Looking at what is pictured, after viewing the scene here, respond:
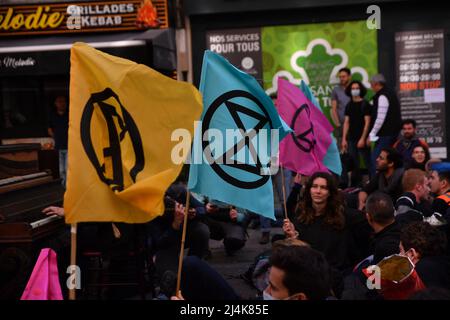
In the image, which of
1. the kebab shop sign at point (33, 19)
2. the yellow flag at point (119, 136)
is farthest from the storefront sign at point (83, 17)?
the yellow flag at point (119, 136)

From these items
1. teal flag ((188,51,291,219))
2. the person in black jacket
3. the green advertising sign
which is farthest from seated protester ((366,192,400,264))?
the green advertising sign

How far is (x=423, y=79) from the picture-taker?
12289 mm

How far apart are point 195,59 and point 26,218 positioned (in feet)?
26.2

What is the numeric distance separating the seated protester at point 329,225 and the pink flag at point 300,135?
2.40ft

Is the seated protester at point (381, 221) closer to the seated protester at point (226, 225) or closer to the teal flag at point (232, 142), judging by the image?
the teal flag at point (232, 142)

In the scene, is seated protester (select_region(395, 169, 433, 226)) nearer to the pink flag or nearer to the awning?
the pink flag

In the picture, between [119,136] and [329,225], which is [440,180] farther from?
[119,136]

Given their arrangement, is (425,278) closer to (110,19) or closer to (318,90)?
(318,90)

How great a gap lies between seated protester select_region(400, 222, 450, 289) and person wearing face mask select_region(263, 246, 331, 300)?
134cm

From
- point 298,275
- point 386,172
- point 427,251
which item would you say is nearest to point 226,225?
point 386,172

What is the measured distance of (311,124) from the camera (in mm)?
6523

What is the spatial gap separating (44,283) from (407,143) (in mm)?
6741

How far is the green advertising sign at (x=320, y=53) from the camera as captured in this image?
40.6ft

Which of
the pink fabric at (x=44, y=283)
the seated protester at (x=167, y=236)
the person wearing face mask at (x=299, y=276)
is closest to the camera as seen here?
the person wearing face mask at (x=299, y=276)
